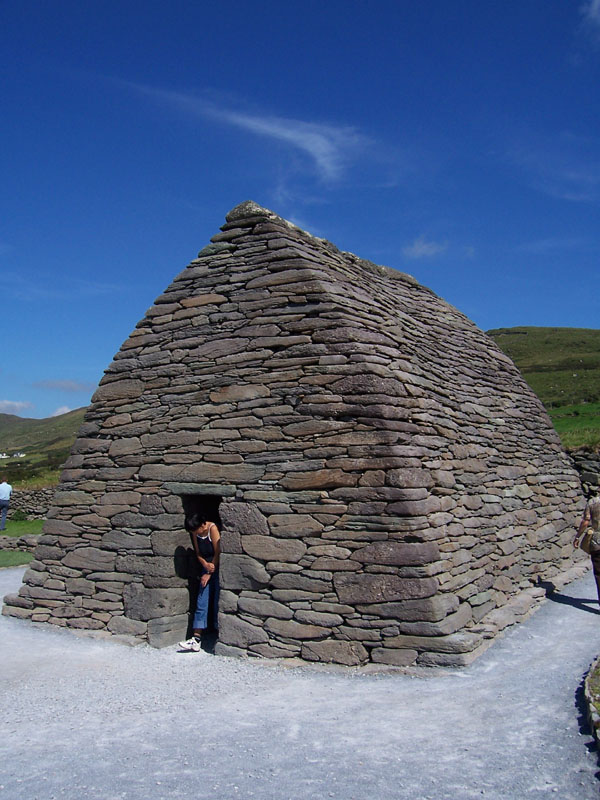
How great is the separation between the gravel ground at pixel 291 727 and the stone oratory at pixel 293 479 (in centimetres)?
51

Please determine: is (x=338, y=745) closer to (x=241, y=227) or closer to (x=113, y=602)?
(x=113, y=602)

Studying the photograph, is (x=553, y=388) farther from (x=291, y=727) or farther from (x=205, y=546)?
(x=291, y=727)

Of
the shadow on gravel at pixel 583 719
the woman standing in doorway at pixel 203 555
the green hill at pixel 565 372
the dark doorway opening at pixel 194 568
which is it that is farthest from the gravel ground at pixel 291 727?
the green hill at pixel 565 372

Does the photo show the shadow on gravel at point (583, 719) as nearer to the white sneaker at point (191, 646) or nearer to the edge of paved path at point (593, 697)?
the edge of paved path at point (593, 697)

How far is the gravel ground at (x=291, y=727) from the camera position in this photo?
4277mm

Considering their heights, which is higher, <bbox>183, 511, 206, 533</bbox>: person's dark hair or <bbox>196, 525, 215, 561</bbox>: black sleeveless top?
<bbox>183, 511, 206, 533</bbox>: person's dark hair

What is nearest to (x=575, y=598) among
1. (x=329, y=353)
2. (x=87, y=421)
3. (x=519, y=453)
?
(x=519, y=453)

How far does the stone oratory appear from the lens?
6848mm

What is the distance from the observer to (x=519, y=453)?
407 inches

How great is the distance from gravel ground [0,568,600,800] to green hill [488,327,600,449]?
35.3ft

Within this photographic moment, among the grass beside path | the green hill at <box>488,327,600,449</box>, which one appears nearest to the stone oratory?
the grass beside path

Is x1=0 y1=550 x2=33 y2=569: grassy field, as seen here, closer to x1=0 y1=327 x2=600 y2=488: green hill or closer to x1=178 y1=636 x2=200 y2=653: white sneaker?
x1=0 y1=327 x2=600 y2=488: green hill

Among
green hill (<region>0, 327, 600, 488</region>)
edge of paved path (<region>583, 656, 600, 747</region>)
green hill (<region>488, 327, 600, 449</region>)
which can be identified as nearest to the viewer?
edge of paved path (<region>583, 656, 600, 747</region>)

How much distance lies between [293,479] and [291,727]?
2.74 meters
